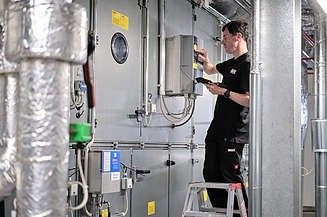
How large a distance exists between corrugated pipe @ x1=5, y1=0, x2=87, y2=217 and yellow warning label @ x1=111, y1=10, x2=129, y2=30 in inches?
103

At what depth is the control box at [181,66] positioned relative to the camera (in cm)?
414

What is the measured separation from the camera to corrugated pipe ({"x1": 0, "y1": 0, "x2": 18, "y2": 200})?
3.28 ft

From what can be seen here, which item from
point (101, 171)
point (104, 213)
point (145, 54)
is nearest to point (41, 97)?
point (101, 171)

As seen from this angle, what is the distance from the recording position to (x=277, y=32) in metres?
2.52

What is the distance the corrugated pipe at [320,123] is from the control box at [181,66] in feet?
5.50

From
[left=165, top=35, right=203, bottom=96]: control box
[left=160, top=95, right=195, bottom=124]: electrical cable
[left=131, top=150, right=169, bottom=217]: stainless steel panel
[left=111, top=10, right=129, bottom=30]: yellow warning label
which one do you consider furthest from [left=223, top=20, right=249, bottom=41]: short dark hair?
[left=131, top=150, right=169, bottom=217]: stainless steel panel

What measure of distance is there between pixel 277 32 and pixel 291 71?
236 millimetres

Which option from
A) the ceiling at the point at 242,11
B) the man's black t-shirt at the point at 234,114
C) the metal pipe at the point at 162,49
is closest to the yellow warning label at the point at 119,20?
the metal pipe at the point at 162,49

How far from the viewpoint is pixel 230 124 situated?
3.94m

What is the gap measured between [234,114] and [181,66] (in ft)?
2.20

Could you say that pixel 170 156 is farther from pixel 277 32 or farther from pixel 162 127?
pixel 277 32

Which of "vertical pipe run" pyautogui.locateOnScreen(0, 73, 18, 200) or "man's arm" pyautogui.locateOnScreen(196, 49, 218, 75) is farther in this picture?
"man's arm" pyautogui.locateOnScreen(196, 49, 218, 75)

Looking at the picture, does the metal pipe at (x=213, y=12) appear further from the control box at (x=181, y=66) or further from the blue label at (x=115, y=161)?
the blue label at (x=115, y=161)

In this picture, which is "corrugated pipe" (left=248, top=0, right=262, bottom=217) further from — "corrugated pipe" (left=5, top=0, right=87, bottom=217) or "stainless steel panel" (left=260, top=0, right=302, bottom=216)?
"corrugated pipe" (left=5, top=0, right=87, bottom=217)
